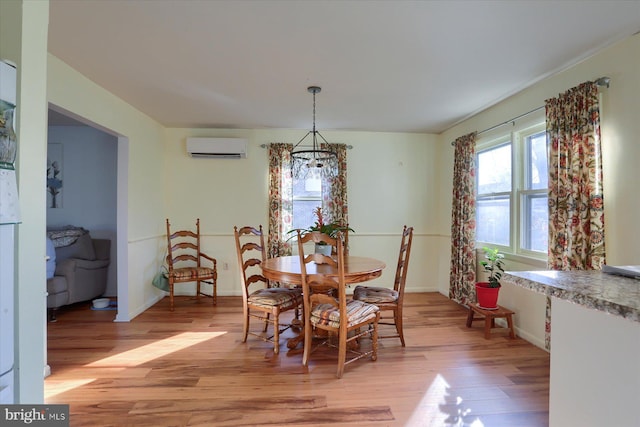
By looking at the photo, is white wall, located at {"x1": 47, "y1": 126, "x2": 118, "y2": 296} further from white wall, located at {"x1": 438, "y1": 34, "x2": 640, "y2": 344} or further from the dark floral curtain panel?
white wall, located at {"x1": 438, "y1": 34, "x2": 640, "y2": 344}

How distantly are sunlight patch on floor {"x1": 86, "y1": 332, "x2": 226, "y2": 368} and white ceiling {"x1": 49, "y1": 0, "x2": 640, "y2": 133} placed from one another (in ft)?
7.84

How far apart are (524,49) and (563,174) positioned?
101cm

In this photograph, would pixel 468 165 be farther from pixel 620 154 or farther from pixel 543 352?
pixel 543 352

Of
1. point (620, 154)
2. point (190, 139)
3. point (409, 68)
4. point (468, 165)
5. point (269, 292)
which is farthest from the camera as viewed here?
point (190, 139)

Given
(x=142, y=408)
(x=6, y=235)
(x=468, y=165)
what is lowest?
(x=142, y=408)

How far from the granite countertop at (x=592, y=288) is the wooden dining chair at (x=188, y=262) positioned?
3.58 m

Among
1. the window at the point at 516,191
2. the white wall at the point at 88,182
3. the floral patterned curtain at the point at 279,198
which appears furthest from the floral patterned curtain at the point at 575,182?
the white wall at the point at 88,182

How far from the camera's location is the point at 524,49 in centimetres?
216

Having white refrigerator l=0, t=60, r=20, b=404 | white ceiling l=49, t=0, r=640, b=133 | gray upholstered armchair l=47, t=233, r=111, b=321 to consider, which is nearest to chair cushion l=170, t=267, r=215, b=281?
gray upholstered armchair l=47, t=233, r=111, b=321

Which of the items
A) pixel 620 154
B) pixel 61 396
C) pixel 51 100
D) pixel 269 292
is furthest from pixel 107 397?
pixel 620 154

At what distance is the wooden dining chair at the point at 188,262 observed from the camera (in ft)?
12.2


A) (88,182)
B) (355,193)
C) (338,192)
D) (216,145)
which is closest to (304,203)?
(338,192)

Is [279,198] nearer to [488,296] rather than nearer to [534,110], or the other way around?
[488,296]

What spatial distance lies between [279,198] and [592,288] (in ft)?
11.9
